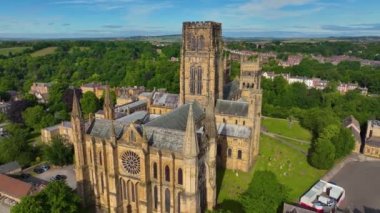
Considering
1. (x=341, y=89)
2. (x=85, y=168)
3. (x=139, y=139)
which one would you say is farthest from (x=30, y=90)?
(x=341, y=89)

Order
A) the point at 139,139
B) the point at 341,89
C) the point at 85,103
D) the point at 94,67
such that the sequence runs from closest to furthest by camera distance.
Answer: the point at 139,139 → the point at 85,103 → the point at 341,89 → the point at 94,67

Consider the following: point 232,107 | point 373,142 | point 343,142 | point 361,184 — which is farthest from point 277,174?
point 373,142

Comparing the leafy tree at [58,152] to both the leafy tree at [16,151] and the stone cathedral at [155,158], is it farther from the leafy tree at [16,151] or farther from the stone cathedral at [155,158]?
the stone cathedral at [155,158]

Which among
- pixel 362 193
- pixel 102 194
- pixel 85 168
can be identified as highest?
pixel 85 168

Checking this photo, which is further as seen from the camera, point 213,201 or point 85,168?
point 85,168

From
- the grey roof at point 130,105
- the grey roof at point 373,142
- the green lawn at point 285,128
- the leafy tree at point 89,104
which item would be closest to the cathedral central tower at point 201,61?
the grey roof at point 130,105

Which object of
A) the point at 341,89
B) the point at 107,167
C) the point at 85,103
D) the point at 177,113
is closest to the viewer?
the point at 107,167

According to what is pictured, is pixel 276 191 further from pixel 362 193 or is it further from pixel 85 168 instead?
pixel 85 168
